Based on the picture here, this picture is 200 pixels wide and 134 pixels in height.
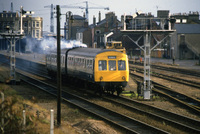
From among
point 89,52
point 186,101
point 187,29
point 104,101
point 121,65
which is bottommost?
point 186,101

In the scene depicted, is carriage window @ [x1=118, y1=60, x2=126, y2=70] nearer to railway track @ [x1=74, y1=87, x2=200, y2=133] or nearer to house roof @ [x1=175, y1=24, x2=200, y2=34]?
railway track @ [x1=74, y1=87, x2=200, y2=133]

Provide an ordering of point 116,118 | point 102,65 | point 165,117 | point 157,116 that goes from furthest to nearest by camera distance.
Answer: point 102,65
point 165,117
point 116,118
point 157,116


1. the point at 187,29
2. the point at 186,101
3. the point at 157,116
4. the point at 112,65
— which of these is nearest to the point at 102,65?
the point at 112,65

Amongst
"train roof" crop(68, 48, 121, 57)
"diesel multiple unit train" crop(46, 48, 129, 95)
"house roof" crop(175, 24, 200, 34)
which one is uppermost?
"house roof" crop(175, 24, 200, 34)

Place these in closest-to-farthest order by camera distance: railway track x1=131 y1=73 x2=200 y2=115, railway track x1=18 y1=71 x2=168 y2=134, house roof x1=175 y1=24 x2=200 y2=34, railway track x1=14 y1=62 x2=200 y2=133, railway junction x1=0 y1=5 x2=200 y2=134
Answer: railway junction x1=0 y1=5 x2=200 y2=134
railway track x1=18 y1=71 x2=168 y2=134
railway track x1=14 y1=62 x2=200 y2=133
railway track x1=131 y1=73 x2=200 y2=115
house roof x1=175 y1=24 x2=200 y2=34

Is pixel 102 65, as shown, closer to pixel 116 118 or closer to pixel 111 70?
pixel 111 70

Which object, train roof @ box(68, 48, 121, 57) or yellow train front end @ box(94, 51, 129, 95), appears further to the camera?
train roof @ box(68, 48, 121, 57)

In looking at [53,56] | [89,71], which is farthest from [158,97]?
[53,56]

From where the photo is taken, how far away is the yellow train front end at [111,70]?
2447 cm

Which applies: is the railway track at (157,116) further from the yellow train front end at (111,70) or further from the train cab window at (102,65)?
the train cab window at (102,65)

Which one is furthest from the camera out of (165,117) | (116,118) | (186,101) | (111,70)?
(111,70)

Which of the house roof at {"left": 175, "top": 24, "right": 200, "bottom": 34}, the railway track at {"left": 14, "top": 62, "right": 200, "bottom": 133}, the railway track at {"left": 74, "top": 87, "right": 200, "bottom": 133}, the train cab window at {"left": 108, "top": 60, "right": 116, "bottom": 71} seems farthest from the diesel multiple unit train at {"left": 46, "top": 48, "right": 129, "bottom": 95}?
the house roof at {"left": 175, "top": 24, "right": 200, "bottom": 34}

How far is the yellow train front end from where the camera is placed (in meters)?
24.5

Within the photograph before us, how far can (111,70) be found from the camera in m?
24.5
